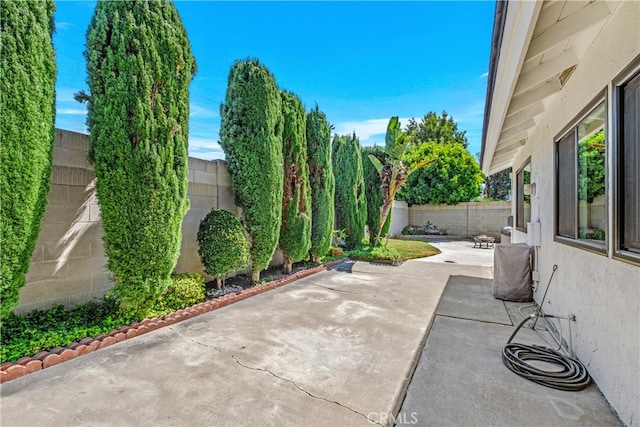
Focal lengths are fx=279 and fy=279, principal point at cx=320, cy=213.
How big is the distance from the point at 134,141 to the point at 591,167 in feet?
18.0

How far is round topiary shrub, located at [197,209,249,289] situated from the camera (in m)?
5.14

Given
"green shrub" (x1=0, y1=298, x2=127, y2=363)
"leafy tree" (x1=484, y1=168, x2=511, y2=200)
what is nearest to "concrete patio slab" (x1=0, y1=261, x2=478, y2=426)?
"green shrub" (x1=0, y1=298, x2=127, y2=363)

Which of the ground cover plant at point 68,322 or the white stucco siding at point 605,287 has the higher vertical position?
the white stucco siding at point 605,287

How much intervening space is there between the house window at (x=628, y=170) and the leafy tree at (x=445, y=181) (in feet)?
60.7

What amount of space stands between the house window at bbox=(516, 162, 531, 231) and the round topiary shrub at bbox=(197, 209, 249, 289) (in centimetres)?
676

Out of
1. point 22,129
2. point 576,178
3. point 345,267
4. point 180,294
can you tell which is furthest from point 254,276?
point 576,178

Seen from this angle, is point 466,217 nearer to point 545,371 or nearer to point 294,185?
point 294,185

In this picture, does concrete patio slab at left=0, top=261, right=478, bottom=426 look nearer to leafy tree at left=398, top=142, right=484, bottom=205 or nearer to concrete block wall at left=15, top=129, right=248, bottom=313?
concrete block wall at left=15, top=129, right=248, bottom=313

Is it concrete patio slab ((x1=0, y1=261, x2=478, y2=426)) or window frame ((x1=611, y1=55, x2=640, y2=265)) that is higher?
window frame ((x1=611, y1=55, x2=640, y2=265))

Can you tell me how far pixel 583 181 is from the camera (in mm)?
3248

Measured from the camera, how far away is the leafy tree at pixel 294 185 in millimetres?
6969

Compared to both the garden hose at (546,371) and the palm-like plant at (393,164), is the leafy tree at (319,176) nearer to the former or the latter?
the palm-like plant at (393,164)

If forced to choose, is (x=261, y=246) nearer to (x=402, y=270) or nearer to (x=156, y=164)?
(x=156, y=164)

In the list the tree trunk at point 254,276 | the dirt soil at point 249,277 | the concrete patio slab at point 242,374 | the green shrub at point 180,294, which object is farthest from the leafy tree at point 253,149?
the concrete patio slab at point 242,374
